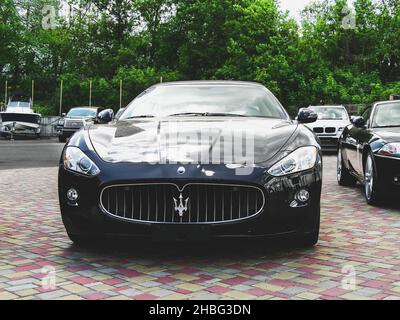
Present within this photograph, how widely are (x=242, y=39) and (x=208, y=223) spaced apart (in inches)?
1502

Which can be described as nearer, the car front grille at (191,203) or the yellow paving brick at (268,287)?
the yellow paving brick at (268,287)

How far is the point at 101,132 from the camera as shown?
5301 millimetres

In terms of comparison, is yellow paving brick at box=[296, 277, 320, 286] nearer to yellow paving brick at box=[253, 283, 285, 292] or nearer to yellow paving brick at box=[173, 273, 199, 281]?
yellow paving brick at box=[253, 283, 285, 292]

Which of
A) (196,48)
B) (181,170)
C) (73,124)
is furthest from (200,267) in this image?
(196,48)

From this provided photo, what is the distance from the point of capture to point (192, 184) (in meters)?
4.49

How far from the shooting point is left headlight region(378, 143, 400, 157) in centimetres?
737

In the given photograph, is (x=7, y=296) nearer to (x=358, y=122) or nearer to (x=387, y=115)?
(x=358, y=122)

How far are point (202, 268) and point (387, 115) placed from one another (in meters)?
5.18

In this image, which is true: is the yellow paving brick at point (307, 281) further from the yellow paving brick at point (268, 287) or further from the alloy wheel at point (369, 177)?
the alloy wheel at point (369, 177)

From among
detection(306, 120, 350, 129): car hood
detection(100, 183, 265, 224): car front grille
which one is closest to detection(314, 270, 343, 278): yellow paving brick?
detection(100, 183, 265, 224): car front grille

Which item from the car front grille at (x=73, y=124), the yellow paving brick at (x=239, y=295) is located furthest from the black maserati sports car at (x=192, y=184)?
the car front grille at (x=73, y=124)

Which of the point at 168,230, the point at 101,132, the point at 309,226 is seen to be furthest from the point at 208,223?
the point at 101,132

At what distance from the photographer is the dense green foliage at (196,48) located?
3978 cm

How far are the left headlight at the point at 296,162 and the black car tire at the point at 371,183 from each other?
2978 millimetres
